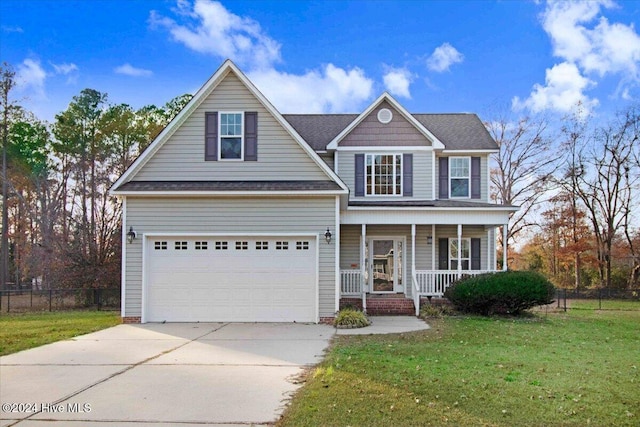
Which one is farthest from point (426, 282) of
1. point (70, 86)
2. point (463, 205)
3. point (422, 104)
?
point (70, 86)

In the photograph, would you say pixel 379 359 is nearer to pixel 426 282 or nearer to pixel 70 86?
pixel 426 282

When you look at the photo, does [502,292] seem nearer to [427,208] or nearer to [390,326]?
[427,208]

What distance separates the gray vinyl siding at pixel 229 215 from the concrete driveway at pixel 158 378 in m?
3.21

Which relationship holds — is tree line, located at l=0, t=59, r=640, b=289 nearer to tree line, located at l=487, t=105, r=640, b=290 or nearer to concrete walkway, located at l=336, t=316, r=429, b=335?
tree line, located at l=487, t=105, r=640, b=290

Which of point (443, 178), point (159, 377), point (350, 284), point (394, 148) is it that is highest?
point (394, 148)

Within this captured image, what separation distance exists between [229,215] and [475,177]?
32.5 ft

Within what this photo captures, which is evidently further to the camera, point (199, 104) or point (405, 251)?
point (405, 251)

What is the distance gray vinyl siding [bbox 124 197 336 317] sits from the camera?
14.9 m

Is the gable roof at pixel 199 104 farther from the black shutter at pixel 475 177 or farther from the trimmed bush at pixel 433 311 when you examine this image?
the black shutter at pixel 475 177

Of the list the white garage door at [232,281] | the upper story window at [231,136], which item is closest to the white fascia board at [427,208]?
the white garage door at [232,281]

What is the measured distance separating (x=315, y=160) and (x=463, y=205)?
5558 millimetres

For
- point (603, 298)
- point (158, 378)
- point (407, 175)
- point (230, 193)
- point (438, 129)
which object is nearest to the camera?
point (158, 378)

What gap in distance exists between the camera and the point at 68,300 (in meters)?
22.3

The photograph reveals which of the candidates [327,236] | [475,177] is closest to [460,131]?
[475,177]
